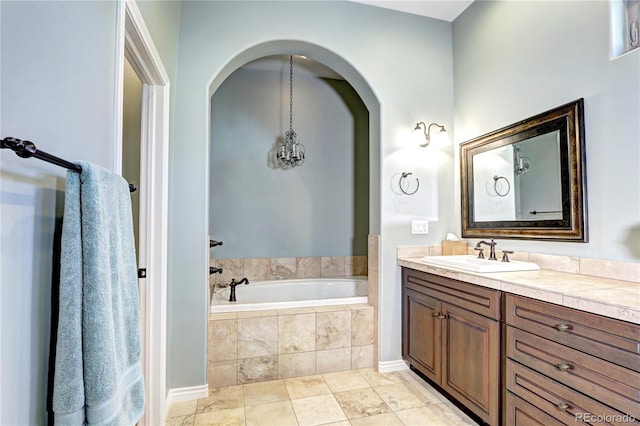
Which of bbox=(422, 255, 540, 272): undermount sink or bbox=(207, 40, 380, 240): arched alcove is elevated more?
bbox=(207, 40, 380, 240): arched alcove

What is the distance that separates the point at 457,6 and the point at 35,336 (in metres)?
3.24

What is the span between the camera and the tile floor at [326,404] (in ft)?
6.38

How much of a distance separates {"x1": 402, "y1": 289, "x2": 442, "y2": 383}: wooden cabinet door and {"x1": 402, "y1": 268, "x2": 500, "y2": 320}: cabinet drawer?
2.5 inches

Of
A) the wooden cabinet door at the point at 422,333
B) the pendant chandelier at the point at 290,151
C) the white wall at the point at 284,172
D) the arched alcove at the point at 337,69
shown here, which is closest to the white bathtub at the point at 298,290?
the white wall at the point at 284,172

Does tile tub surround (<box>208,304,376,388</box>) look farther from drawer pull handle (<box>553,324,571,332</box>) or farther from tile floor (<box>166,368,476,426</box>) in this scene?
drawer pull handle (<box>553,324,571,332</box>)

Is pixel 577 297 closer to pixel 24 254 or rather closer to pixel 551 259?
pixel 551 259

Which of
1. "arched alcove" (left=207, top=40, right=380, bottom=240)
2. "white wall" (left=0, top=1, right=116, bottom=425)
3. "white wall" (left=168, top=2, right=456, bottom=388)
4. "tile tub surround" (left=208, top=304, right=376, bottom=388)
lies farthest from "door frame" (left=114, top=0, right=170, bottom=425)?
"white wall" (left=0, top=1, right=116, bottom=425)

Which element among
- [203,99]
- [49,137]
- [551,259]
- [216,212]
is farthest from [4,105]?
[216,212]

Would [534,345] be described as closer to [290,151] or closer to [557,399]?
[557,399]

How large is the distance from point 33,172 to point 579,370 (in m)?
1.89

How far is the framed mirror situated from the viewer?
1841 millimetres

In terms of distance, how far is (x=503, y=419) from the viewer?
1663 mm

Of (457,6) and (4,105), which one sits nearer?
(4,105)

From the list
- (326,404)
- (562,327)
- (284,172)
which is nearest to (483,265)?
(562,327)
